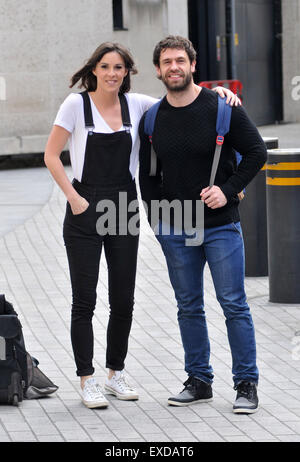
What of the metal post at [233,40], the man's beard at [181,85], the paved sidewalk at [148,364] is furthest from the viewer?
the metal post at [233,40]

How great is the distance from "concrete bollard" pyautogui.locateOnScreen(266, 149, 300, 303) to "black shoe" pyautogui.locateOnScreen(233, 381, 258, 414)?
2.58m

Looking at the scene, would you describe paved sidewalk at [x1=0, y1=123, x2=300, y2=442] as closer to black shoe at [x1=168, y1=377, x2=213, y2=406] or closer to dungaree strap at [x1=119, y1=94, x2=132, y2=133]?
black shoe at [x1=168, y1=377, x2=213, y2=406]

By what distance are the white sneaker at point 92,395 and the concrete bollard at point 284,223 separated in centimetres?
270

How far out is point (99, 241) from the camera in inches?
219

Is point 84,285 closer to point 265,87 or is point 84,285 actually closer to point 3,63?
point 3,63

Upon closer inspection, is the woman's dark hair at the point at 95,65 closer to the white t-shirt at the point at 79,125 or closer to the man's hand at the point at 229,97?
the white t-shirt at the point at 79,125

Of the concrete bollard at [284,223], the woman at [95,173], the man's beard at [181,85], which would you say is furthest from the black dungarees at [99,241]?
the concrete bollard at [284,223]

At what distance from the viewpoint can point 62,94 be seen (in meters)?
17.8

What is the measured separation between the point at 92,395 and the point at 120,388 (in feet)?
0.72

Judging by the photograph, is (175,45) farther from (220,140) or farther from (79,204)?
(79,204)

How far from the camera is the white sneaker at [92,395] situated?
5.52 metres

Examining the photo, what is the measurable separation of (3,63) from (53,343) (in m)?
10.8
